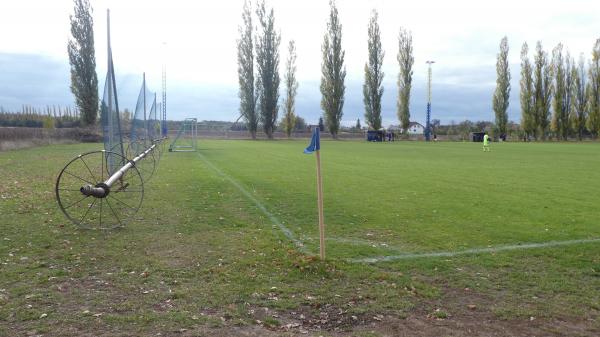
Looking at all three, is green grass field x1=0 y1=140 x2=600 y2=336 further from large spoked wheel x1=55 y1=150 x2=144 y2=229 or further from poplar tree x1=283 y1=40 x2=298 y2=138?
poplar tree x1=283 y1=40 x2=298 y2=138

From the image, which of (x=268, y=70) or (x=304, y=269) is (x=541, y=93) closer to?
(x=268, y=70)

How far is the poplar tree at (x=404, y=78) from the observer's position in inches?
2734

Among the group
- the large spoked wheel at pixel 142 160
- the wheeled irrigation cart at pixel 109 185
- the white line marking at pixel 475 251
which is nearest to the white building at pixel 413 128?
the large spoked wheel at pixel 142 160

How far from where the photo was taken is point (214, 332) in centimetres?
361

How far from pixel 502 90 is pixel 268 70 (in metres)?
35.6

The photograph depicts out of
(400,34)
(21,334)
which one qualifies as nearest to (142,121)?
(21,334)

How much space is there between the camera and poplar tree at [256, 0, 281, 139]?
60281mm

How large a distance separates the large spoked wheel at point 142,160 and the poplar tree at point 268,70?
140 feet

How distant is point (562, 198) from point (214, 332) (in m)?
9.29

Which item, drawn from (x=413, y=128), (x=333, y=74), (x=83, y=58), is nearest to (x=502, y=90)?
(x=413, y=128)

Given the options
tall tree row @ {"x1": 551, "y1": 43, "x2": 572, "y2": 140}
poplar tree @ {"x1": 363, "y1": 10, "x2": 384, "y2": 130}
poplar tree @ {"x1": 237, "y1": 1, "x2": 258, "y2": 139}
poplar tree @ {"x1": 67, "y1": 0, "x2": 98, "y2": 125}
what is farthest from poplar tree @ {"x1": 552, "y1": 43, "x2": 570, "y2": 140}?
poplar tree @ {"x1": 67, "y1": 0, "x2": 98, "y2": 125}

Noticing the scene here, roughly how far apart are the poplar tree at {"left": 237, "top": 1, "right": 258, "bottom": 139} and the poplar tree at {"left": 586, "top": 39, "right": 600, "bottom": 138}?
1721 inches

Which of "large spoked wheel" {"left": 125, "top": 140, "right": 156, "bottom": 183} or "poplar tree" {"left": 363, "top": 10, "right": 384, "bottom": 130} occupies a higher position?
"poplar tree" {"left": 363, "top": 10, "right": 384, "bottom": 130}

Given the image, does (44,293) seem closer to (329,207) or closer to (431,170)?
(329,207)
